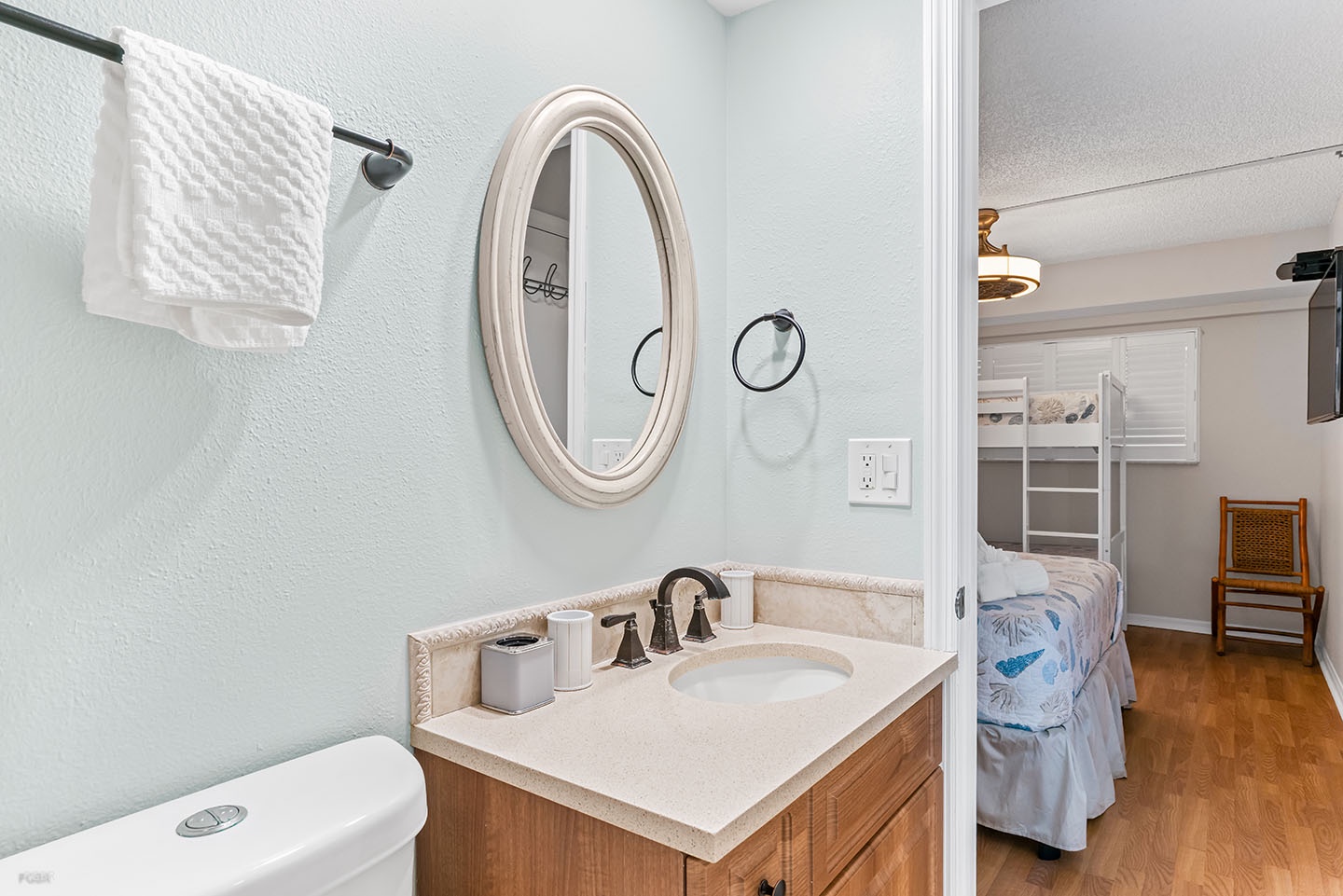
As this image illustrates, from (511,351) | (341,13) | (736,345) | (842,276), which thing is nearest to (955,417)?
(842,276)

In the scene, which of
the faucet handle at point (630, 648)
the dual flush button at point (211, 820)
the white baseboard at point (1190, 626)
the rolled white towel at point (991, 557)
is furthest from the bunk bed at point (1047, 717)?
the white baseboard at point (1190, 626)

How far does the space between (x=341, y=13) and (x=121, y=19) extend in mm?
270

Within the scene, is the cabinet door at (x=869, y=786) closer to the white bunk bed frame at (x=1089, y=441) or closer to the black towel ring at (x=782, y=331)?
the black towel ring at (x=782, y=331)

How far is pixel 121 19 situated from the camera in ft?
2.48

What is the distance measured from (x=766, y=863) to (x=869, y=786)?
29 centimetres

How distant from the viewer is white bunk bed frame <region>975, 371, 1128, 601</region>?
420cm

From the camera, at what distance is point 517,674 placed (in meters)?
1.06

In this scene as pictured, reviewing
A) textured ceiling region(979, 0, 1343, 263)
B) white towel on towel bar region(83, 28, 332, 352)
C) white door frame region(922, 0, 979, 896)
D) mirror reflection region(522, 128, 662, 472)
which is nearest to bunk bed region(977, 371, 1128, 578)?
textured ceiling region(979, 0, 1343, 263)

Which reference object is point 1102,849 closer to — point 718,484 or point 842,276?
point 718,484

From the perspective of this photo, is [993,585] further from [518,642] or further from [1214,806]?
[518,642]

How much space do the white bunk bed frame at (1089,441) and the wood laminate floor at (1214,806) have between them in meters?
0.99

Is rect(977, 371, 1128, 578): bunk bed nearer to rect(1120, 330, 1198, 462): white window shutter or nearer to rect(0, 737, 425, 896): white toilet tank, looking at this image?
rect(1120, 330, 1198, 462): white window shutter

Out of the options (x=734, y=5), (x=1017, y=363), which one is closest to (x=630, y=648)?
(x=734, y=5)

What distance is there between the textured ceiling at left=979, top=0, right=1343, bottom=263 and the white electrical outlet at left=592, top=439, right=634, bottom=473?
1.64 meters
